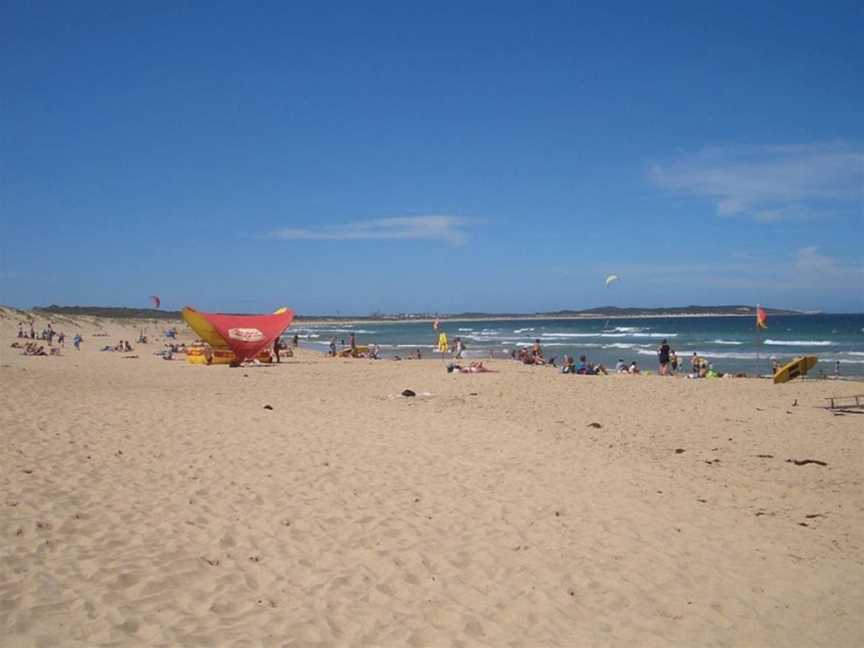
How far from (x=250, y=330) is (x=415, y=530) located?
17.5 m

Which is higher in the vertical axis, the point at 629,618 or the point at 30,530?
the point at 30,530

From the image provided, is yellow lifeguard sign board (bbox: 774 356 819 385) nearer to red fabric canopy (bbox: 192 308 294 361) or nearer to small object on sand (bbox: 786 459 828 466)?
small object on sand (bbox: 786 459 828 466)

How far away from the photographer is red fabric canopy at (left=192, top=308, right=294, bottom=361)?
2127 centimetres

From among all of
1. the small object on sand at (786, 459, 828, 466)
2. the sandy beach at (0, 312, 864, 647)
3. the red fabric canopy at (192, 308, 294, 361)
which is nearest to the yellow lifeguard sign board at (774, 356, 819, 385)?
the sandy beach at (0, 312, 864, 647)

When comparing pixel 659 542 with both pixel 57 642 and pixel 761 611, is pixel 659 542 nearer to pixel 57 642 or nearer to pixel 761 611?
pixel 761 611

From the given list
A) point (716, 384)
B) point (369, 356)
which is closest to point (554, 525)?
point (716, 384)

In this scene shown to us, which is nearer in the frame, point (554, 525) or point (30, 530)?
point (30, 530)

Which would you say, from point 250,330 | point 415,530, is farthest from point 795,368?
point 250,330

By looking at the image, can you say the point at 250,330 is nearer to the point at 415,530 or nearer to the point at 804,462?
the point at 804,462

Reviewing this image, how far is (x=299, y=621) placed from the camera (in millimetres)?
3617

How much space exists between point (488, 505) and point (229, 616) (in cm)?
300

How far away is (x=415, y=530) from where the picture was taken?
5297 millimetres

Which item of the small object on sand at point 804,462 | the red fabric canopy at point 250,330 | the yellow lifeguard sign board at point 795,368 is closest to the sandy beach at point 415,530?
the small object on sand at point 804,462

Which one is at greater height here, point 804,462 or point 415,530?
point 415,530
